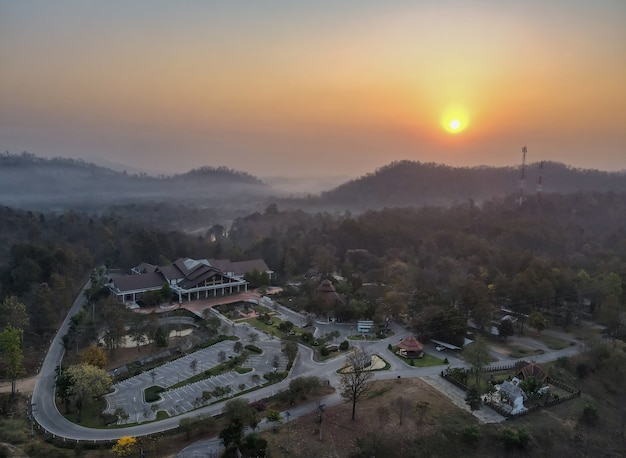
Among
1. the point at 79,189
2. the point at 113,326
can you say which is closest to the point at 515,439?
the point at 113,326

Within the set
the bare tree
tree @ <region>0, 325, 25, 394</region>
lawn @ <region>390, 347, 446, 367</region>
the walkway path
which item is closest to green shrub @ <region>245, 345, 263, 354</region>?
lawn @ <region>390, 347, 446, 367</region>

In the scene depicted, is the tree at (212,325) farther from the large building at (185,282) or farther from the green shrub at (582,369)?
the green shrub at (582,369)

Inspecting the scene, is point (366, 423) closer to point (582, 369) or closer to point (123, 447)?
point (123, 447)

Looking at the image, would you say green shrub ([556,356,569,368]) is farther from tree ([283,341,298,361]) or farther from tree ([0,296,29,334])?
tree ([0,296,29,334])

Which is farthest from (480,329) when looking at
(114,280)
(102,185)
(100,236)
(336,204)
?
(102,185)

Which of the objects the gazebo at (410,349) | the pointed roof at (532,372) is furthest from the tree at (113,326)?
the pointed roof at (532,372)

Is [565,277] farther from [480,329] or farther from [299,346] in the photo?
[299,346]
